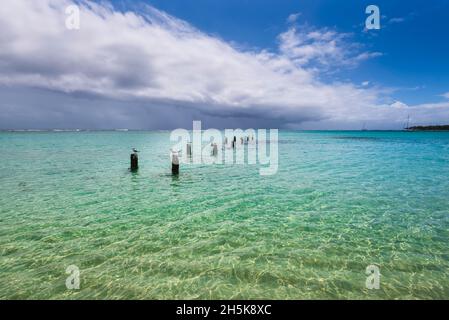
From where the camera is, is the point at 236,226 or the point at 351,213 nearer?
the point at 236,226

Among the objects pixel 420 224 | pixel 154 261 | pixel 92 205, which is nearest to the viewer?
pixel 154 261

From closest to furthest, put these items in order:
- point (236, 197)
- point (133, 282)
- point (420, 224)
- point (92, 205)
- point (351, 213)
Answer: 1. point (133, 282)
2. point (420, 224)
3. point (351, 213)
4. point (92, 205)
5. point (236, 197)

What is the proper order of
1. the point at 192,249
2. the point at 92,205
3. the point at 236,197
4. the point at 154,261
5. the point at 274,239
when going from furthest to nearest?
the point at 236,197, the point at 92,205, the point at 274,239, the point at 192,249, the point at 154,261

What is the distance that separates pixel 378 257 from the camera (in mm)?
7211

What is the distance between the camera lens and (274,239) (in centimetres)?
831

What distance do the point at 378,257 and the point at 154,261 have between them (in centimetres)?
604

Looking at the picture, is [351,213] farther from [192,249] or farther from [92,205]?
[92,205]

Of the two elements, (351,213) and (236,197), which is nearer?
(351,213)

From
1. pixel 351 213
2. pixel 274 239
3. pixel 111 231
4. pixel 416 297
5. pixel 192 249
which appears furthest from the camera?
pixel 351 213

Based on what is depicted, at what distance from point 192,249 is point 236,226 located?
7.25ft

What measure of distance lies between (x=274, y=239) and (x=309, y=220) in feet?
7.52

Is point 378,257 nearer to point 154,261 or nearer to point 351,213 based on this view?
point 351,213

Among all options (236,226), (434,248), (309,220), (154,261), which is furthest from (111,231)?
(434,248)

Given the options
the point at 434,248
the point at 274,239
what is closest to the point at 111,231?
the point at 274,239
